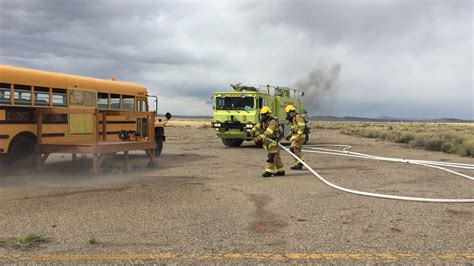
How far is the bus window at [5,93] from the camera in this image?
33.3 feet

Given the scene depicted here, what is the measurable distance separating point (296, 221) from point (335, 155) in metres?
12.0

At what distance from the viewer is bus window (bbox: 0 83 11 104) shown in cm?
1014

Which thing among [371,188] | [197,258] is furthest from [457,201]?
[197,258]

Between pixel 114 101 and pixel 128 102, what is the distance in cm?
73

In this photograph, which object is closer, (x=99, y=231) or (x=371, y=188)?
(x=99, y=231)

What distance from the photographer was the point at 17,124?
10547 mm

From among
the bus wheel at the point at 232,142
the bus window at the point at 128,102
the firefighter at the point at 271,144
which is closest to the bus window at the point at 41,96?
the bus window at the point at 128,102

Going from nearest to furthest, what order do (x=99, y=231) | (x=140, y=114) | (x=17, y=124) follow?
(x=99, y=231)
(x=17, y=124)
(x=140, y=114)

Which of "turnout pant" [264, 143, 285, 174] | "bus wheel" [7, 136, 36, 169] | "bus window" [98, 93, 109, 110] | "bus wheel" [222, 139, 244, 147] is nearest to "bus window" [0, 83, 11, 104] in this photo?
"bus wheel" [7, 136, 36, 169]

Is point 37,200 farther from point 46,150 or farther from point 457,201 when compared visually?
point 457,201

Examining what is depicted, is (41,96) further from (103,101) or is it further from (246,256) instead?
(246,256)

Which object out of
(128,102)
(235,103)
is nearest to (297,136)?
(128,102)

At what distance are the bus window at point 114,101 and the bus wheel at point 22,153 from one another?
3.22 m

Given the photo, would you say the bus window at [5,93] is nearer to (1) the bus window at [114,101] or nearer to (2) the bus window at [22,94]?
(2) the bus window at [22,94]
